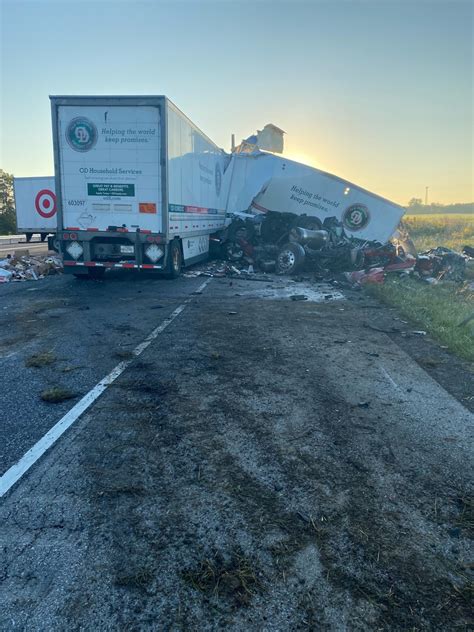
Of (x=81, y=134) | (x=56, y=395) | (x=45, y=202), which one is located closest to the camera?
(x=56, y=395)

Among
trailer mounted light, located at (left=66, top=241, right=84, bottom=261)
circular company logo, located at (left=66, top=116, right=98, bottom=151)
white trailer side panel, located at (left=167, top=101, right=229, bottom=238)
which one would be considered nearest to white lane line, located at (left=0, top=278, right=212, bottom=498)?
trailer mounted light, located at (left=66, top=241, right=84, bottom=261)

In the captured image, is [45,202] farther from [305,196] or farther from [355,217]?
[355,217]

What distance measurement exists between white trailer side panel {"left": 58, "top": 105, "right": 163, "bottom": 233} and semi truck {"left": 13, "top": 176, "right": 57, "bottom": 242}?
6.84 meters

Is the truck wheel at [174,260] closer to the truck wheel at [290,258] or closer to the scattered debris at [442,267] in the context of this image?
the truck wheel at [290,258]

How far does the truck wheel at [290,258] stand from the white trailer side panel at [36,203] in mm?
8594

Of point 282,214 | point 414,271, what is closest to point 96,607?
point 414,271

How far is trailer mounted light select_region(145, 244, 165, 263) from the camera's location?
10.3 meters

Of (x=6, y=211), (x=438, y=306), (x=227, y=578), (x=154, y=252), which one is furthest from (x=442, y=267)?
(x=6, y=211)

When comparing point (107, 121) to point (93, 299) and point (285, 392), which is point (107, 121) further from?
point (285, 392)

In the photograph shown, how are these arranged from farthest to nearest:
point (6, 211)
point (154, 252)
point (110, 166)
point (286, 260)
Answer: point (6, 211) < point (286, 260) < point (154, 252) < point (110, 166)

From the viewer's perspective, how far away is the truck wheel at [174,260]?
36.4 feet

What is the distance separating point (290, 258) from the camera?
13.9m

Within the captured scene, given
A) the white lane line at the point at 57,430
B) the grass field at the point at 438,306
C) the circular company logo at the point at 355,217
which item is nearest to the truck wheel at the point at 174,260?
the grass field at the point at 438,306

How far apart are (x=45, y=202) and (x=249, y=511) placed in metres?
16.4
